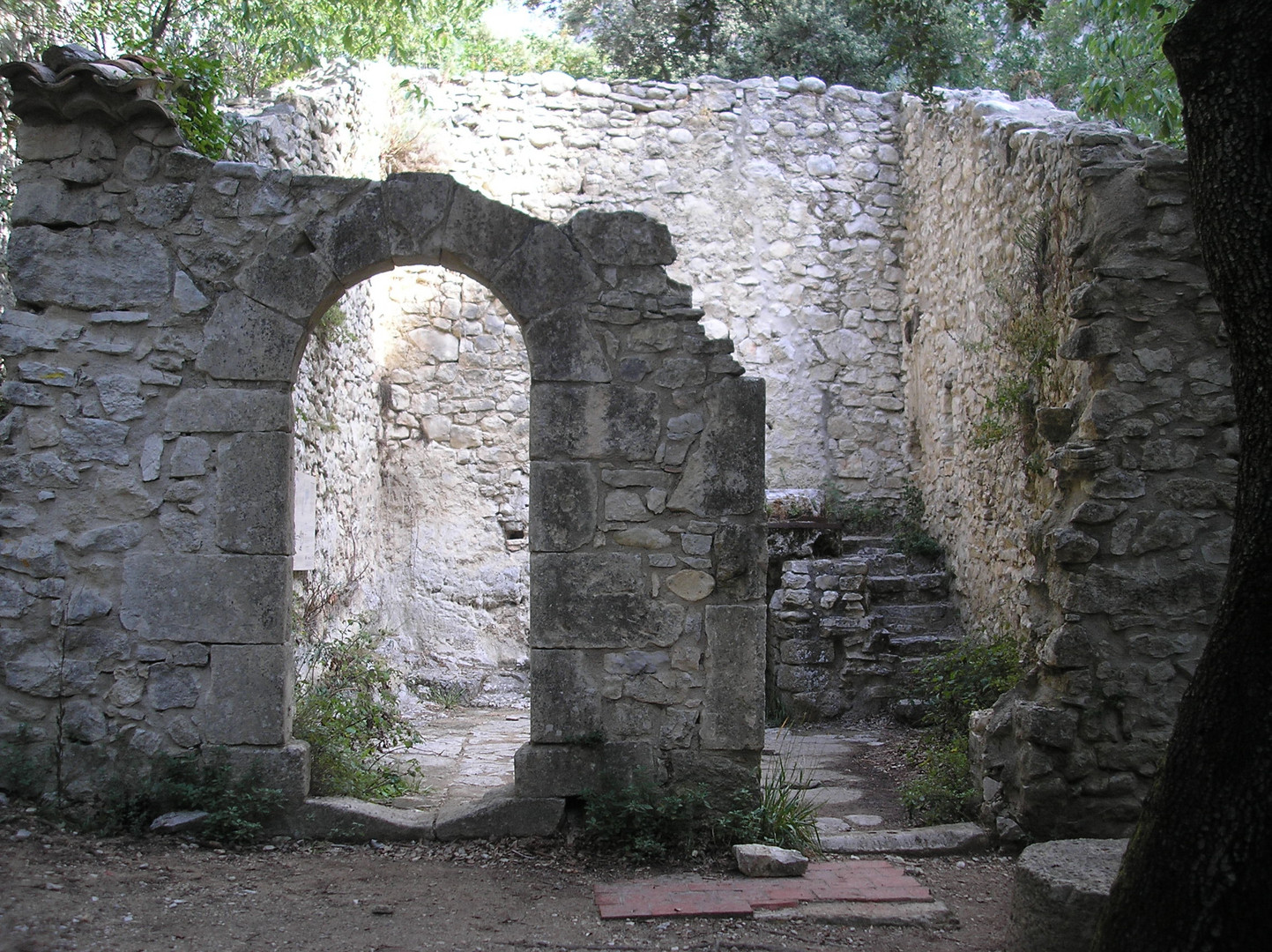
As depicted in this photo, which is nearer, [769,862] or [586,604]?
[769,862]

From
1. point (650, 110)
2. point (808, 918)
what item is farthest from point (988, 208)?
point (808, 918)

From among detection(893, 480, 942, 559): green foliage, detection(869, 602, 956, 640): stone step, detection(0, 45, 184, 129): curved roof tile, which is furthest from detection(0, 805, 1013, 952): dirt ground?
detection(893, 480, 942, 559): green foliage

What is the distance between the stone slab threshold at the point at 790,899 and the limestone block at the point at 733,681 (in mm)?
587

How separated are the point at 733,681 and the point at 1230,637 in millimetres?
2322

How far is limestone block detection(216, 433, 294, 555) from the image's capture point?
437 cm

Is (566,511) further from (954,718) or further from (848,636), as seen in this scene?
(848,636)

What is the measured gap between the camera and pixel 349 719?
5.61m

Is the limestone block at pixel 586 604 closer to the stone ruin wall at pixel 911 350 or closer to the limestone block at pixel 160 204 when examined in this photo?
the stone ruin wall at pixel 911 350

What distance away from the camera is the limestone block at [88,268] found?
4395mm

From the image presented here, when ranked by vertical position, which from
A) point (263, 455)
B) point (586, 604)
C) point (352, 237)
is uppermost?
point (352, 237)

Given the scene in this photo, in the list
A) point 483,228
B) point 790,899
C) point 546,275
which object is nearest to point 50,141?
point 483,228

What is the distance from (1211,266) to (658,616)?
8.42 ft

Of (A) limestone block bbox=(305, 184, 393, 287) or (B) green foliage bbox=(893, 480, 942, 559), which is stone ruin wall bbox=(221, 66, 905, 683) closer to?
(B) green foliage bbox=(893, 480, 942, 559)

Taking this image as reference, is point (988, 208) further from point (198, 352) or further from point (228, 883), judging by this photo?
point (228, 883)
